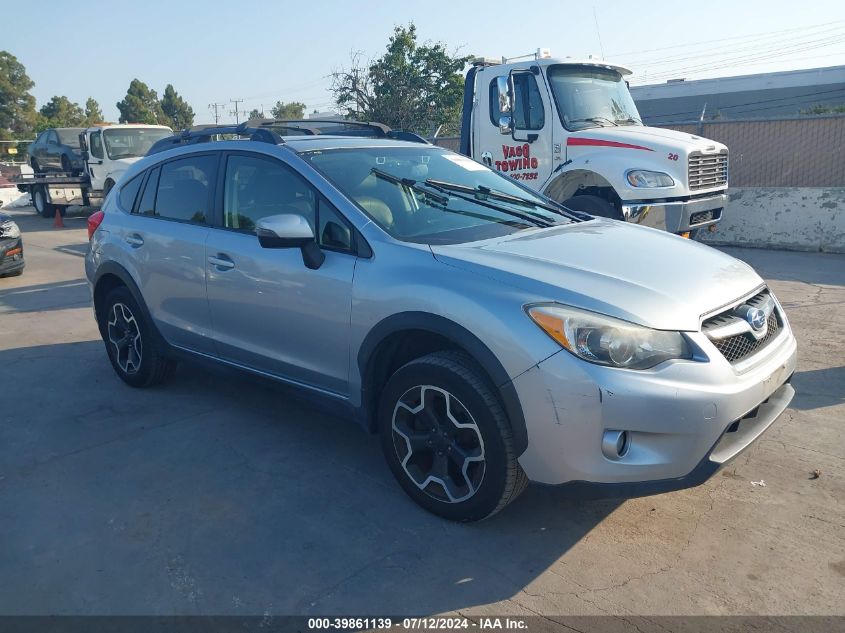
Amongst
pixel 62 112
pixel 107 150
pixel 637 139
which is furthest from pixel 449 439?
pixel 62 112

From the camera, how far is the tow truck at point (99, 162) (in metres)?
17.7

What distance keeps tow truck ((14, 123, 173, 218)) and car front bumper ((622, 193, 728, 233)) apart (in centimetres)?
1260

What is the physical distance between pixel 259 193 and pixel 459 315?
1.76 metres

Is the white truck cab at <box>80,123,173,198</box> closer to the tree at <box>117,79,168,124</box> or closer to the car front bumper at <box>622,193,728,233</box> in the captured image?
the car front bumper at <box>622,193,728,233</box>

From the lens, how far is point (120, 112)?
281 feet

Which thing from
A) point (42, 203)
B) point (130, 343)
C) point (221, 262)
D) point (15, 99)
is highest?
point (15, 99)

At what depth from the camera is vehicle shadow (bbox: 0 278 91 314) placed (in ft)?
27.7

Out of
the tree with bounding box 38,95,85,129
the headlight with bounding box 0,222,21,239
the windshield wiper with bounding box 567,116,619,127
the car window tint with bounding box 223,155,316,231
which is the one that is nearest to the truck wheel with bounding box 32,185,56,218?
the headlight with bounding box 0,222,21,239

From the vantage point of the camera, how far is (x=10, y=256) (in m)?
10.3

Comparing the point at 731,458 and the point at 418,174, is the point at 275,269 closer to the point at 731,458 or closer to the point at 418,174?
the point at 418,174

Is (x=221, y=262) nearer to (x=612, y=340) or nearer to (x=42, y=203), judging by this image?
(x=612, y=340)

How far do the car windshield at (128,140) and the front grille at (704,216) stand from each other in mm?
13663

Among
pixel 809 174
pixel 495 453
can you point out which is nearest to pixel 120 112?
pixel 809 174

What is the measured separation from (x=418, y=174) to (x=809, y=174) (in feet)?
31.8
